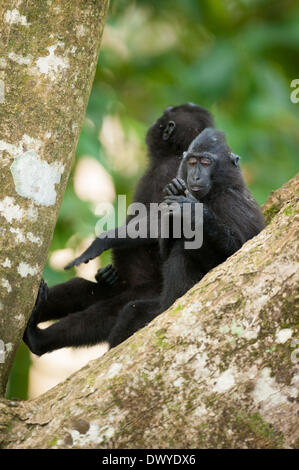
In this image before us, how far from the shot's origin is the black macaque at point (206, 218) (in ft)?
15.9

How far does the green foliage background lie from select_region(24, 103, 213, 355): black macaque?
1.26 metres

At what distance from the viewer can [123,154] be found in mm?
9438

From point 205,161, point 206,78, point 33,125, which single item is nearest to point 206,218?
point 205,161

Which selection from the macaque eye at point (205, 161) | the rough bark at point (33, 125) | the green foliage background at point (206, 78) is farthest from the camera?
the green foliage background at point (206, 78)

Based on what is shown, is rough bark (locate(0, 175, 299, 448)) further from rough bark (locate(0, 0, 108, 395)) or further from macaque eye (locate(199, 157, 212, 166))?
macaque eye (locate(199, 157, 212, 166))

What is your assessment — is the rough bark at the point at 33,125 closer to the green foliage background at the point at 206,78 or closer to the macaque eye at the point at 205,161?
the macaque eye at the point at 205,161

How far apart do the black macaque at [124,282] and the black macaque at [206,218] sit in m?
0.64

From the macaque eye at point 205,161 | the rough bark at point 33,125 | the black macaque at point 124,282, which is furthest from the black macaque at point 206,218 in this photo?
the rough bark at point 33,125

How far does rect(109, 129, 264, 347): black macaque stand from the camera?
15.9 feet

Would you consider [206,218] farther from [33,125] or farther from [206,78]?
[206,78]

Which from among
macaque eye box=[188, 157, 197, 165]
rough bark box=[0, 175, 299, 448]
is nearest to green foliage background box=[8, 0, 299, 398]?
macaque eye box=[188, 157, 197, 165]

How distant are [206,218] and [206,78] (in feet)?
14.7

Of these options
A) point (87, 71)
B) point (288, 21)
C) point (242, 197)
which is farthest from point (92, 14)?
point (288, 21)

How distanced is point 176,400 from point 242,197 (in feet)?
7.49
